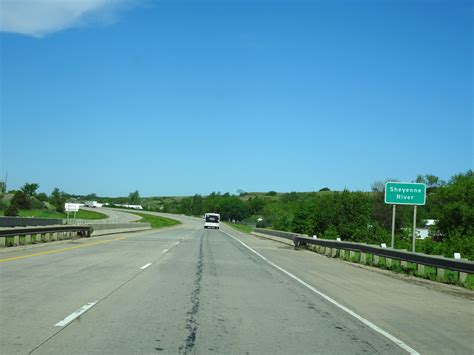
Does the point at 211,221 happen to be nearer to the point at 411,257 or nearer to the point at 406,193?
the point at 406,193

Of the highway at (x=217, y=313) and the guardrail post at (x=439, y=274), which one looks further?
the guardrail post at (x=439, y=274)

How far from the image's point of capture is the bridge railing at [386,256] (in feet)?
58.6

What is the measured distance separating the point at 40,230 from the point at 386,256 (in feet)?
60.4

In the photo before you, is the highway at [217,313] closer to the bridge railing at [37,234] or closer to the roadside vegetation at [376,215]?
the bridge railing at [37,234]

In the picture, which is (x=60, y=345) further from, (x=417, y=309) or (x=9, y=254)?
(x=9, y=254)

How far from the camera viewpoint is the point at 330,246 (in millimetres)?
32281

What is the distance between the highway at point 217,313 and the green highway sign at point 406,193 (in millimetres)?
9282

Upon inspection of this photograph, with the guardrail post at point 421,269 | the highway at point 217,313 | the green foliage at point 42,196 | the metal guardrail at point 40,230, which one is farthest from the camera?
the green foliage at point 42,196

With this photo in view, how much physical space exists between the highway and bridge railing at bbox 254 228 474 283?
1.34m

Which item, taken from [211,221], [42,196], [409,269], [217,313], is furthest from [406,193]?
[42,196]

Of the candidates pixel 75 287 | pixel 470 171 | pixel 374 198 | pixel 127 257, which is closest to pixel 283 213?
pixel 374 198

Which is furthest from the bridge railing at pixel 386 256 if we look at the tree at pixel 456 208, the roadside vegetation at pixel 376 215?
the tree at pixel 456 208

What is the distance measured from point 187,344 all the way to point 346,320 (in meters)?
3.65

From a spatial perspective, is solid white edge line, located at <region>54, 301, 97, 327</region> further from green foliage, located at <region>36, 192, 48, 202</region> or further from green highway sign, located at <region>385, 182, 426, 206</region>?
green foliage, located at <region>36, 192, 48, 202</region>
